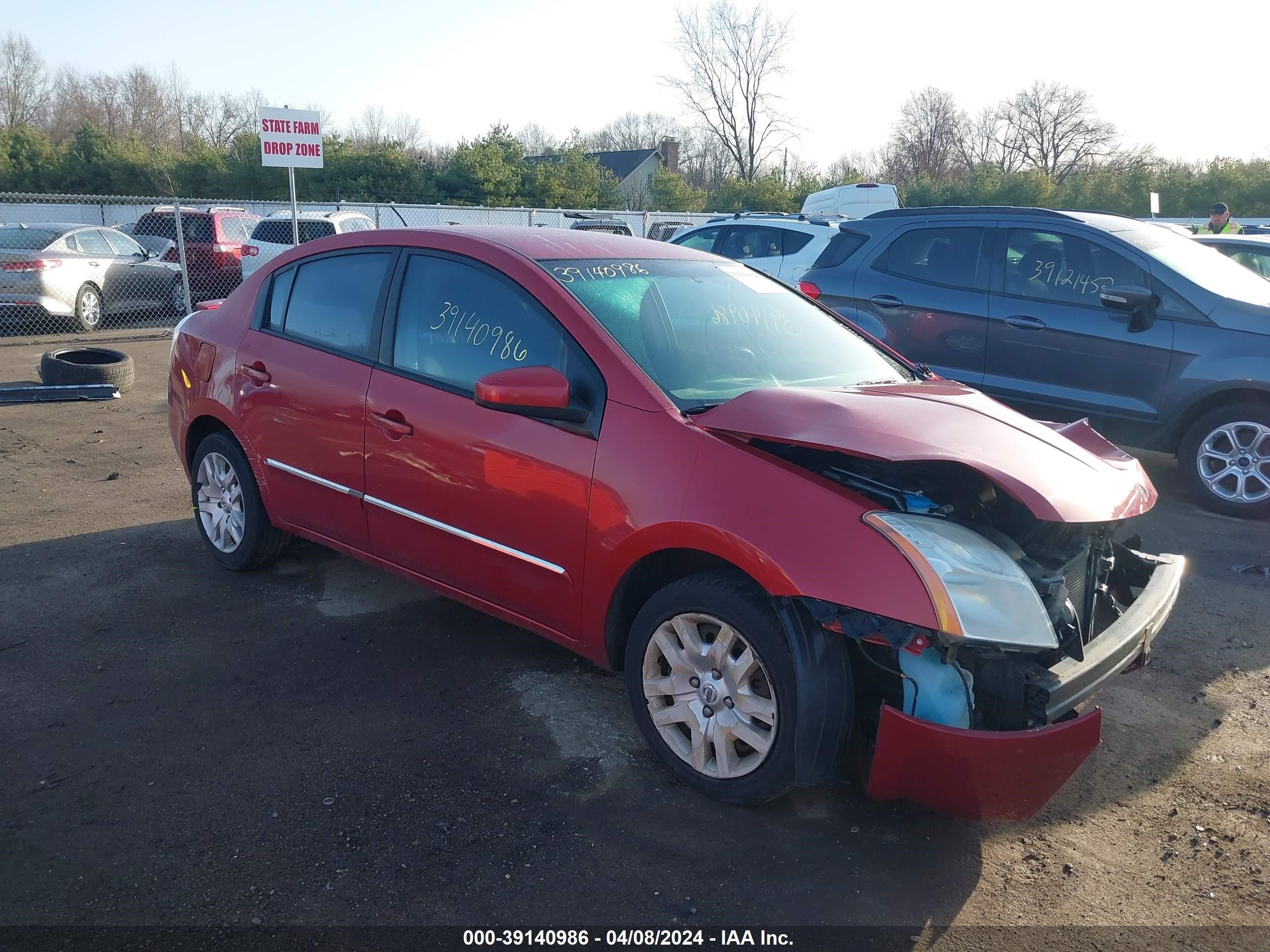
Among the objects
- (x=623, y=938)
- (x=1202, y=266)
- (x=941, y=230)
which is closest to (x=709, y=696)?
(x=623, y=938)

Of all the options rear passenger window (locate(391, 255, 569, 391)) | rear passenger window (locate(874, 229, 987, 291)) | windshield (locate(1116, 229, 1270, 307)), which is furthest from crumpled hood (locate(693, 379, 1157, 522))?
rear passenger window (locate(874, 229, 987, 291))

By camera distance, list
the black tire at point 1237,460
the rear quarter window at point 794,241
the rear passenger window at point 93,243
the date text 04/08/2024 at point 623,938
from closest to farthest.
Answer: the date text 04/08/2024 at point 623,938 < the black tire at point 1237,460 < the rear quarter window at point 794,241 < the rear passenger window at point 93,243

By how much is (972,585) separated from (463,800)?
170 cm

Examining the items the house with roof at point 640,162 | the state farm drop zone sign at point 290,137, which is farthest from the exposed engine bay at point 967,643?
the house with roof at point 640,162

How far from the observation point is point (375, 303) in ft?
13.6

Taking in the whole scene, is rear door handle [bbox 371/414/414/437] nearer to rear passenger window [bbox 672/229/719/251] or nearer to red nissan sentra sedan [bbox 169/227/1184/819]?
red nissan sentra sedan [bbox 169/227/1184/819]

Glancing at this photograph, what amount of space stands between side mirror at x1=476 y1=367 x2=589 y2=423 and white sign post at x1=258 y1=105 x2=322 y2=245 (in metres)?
9.70

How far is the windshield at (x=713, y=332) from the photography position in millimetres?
3500

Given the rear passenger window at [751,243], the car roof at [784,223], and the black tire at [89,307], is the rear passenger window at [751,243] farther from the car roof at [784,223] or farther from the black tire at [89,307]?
the black tire at [89,307]

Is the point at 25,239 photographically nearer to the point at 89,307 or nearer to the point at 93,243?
the point at 93,243

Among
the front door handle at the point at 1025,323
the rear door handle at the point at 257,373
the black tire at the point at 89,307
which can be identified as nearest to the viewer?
the rear door handle at the point at 257,373

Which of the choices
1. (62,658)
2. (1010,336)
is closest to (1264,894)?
(62,658)

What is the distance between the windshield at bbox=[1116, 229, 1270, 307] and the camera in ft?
21.4

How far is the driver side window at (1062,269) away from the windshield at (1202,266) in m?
0.20
